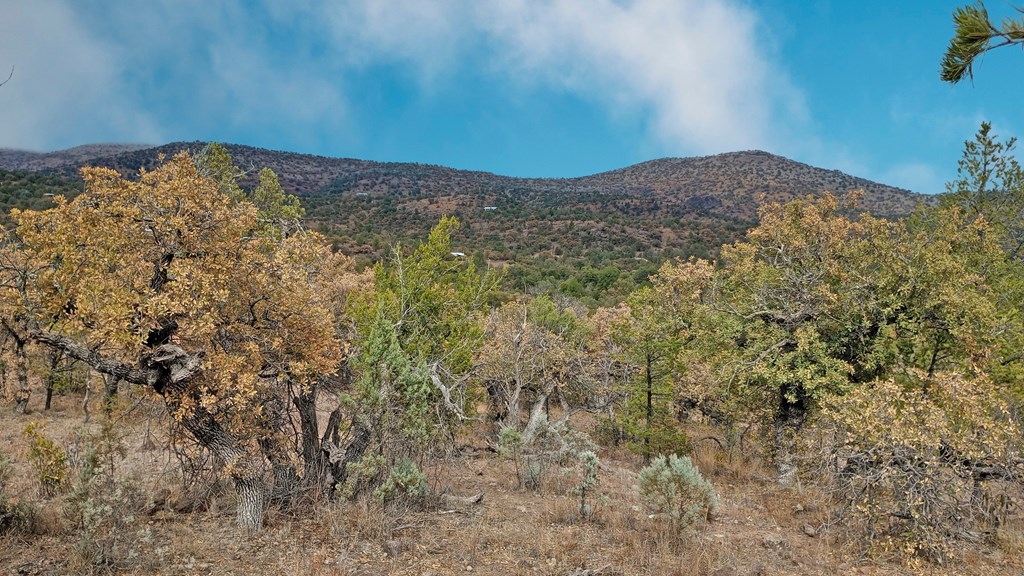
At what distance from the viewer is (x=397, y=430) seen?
844 centimetres

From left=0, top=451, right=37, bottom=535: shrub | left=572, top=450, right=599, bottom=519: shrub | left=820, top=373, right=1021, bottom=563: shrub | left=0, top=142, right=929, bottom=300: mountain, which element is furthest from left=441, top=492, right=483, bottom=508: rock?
left=0, top=142, right=929, bottom=300: mountain

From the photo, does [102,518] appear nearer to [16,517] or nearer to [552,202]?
[16,517]

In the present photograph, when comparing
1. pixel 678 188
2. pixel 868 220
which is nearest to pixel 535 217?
pixel 678 188

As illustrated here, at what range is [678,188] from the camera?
9200 cm

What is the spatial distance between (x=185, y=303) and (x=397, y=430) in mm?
3628

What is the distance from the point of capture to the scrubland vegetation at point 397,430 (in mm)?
6574

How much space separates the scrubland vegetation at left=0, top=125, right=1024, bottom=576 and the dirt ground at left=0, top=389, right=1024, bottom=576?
0.15 ft

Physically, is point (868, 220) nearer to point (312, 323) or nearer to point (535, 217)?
point (312, 323)

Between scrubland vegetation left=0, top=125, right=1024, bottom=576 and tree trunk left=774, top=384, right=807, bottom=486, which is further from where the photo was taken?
tree trunk left=774, top=384, right=807, bottom=486

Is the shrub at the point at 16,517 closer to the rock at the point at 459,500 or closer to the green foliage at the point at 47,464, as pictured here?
the green foliage at the point at 47,464

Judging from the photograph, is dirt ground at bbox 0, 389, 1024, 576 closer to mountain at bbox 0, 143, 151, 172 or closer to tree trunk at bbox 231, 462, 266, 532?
tree trunk at bbox 231, 462, 266, 532

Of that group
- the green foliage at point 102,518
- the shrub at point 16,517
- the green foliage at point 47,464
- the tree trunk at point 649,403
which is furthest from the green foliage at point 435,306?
the shrub at point 16,517

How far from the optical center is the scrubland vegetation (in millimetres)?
6574

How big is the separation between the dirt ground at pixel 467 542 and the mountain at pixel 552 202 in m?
32.4
